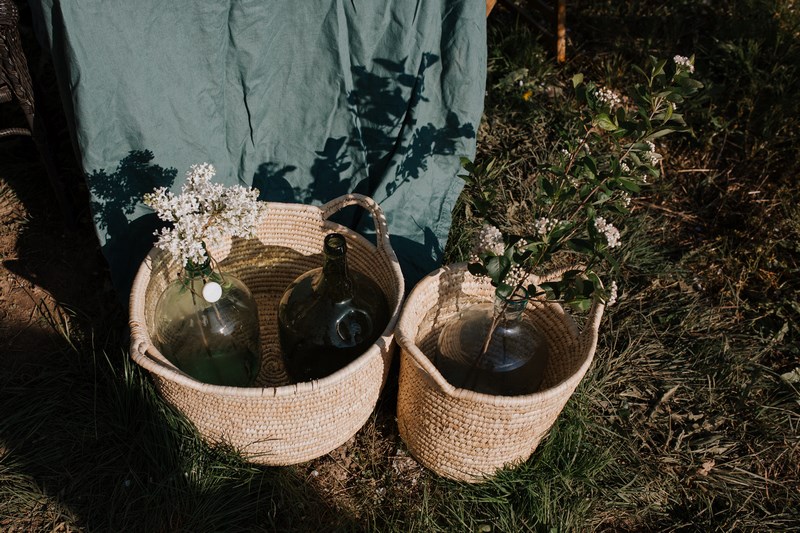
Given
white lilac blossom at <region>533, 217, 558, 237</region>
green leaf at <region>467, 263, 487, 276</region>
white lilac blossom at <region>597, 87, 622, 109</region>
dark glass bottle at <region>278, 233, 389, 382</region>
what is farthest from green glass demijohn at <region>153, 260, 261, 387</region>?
white lilac blossom at <region>597, 87, 622, 109</region>

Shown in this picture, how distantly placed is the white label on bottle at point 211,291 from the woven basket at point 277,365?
0.19 meters

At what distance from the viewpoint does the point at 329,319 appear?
6.22ft

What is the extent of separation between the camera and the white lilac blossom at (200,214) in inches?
65.9

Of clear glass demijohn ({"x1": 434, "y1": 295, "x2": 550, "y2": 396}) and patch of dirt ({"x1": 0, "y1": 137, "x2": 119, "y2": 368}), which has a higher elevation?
clear glass demijohn ({"x1": 434, "y1": 295, "x2": 550, "y2": 396})

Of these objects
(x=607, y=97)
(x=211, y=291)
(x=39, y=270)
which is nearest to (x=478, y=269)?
(x=607, y=97)

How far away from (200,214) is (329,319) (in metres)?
0.44

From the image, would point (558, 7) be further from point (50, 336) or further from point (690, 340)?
point (50, 336)

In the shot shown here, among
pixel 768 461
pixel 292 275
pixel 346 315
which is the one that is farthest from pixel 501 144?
pixel 768 461

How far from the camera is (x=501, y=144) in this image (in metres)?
2.92

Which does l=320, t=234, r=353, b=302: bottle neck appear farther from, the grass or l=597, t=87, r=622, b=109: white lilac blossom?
l=597, t=87, r=622, b=109: white lilac blossom

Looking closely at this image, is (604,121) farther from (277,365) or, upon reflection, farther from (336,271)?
(277,365)

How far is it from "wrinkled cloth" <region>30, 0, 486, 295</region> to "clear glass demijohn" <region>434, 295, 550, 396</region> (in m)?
0.53

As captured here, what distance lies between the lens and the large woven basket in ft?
5.62

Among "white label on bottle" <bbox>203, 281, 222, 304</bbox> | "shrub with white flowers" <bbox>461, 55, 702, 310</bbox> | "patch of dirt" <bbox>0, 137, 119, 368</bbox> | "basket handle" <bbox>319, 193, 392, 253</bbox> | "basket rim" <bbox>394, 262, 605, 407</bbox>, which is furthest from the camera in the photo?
"patch of dirt" <bbox>0, 137, 119, 368</bbox>
